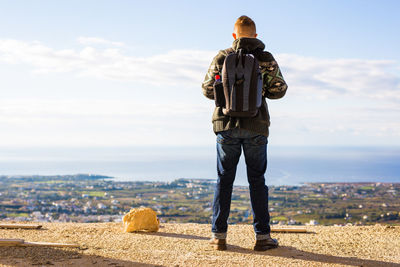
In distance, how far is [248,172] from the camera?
5094 mm

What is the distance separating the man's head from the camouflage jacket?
0.31 feet

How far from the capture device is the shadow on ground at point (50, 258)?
452cm

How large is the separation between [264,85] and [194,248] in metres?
2.02

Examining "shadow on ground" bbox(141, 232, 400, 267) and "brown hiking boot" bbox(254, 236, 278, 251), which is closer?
"shadow on ground" bbox(141, 232, 400, 267)

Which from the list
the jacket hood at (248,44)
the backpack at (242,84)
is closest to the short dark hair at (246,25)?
the jacket hood at (248,44)

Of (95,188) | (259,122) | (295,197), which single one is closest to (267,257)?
(259,122)

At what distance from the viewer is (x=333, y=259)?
4.84 m

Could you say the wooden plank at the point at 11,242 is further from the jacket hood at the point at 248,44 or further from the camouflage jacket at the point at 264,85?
the jacket hood at the point at 248,44

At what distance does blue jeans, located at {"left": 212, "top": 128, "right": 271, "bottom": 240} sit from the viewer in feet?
16.1

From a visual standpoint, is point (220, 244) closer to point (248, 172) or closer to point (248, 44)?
point (248, 172)

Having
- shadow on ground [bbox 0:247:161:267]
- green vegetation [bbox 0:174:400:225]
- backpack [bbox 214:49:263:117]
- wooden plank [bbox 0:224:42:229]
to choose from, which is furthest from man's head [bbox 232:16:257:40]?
green vegetation [bbox 0:174:400:225]

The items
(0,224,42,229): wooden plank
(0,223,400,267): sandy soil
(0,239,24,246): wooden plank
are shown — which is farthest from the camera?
(0,224,42,229): wooden plank

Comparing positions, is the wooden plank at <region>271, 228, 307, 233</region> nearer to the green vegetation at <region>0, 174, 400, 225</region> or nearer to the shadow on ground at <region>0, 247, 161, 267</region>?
the shadow on ground at <region>0, 247, 161, 267</region>

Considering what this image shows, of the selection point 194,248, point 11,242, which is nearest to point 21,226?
point 11,242
